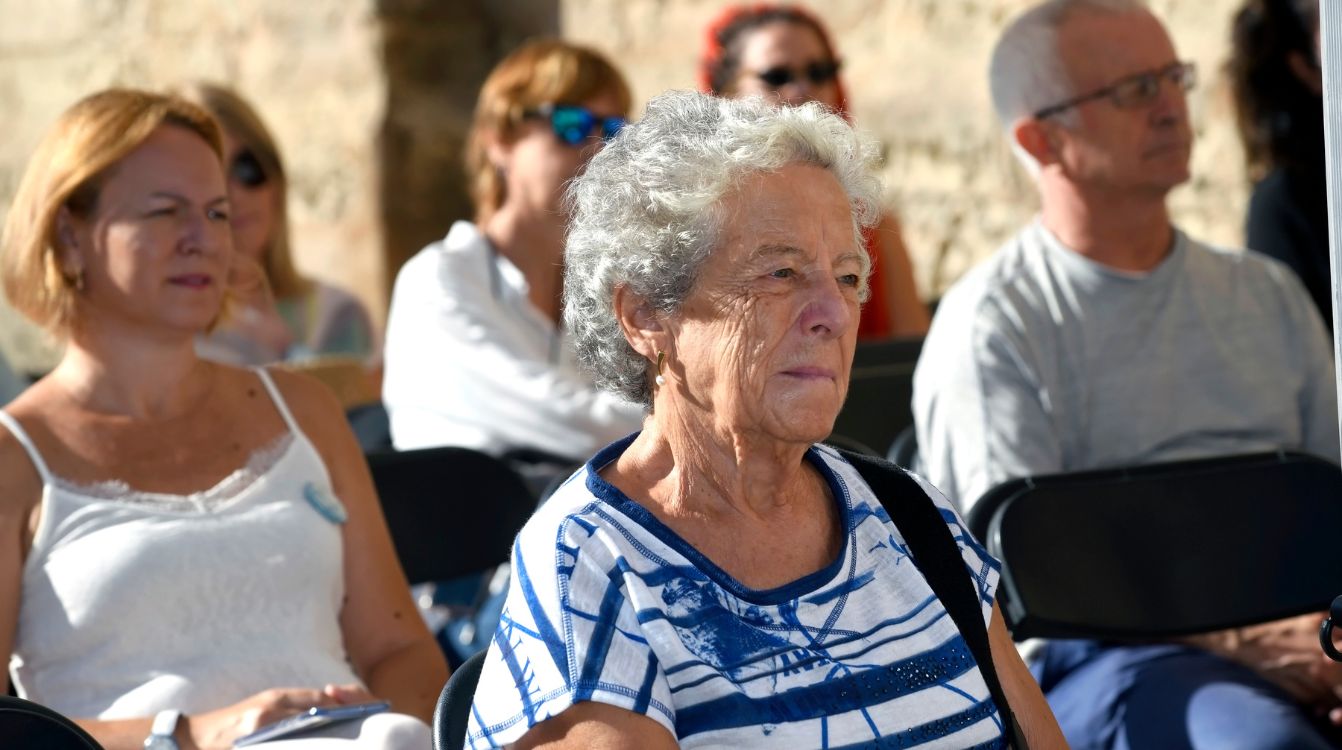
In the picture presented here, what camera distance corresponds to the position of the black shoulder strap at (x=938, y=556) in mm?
1949

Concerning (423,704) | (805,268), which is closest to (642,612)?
(805,268)

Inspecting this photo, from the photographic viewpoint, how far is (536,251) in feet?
13.5

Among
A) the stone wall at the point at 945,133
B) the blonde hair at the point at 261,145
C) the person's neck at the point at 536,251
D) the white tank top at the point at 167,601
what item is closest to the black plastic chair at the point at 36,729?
the white tank top at the point at 167,601

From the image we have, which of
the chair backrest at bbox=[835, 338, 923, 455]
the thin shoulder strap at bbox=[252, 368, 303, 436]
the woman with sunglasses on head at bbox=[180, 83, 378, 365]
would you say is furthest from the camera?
the woman with sunglasses on head at bbox=[180, 83, 378, 365]

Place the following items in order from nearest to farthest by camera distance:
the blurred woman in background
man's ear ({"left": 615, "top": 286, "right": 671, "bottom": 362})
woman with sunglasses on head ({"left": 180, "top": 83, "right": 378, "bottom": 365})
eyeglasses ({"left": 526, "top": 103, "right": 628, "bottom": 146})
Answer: man's ear ({"left": 615, "top": 286, "right": 671, "bottom": 362}), the blurred woman in background, eyeglasses ({"left": 526, "top": 103, "right": 628, "bottom": 146}), woman with sunglasses on head ({"left": 180, "top": 83, "right": 378, "bottom": 365})

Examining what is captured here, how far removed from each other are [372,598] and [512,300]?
53.9 inches

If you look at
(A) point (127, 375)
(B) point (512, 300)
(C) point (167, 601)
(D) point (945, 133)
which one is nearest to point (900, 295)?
(D) point (945, 133)

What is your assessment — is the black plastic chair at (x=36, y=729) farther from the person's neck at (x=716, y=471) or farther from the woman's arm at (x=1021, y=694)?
the woman's arm at (x=1021, y=694)

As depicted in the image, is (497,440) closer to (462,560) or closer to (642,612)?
(462,560)

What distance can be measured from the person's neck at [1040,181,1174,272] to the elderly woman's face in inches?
53.8

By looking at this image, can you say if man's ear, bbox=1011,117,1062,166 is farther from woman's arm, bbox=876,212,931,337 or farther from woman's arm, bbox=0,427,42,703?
woman's arm, bbox=0,427,42,703

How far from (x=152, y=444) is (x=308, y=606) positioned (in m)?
0.36

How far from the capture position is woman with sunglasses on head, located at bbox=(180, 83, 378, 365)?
4359mm

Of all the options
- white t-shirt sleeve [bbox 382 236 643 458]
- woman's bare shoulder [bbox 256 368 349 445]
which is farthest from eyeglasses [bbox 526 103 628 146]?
woman's bare shoulder [bbox 256 368 349 445]
